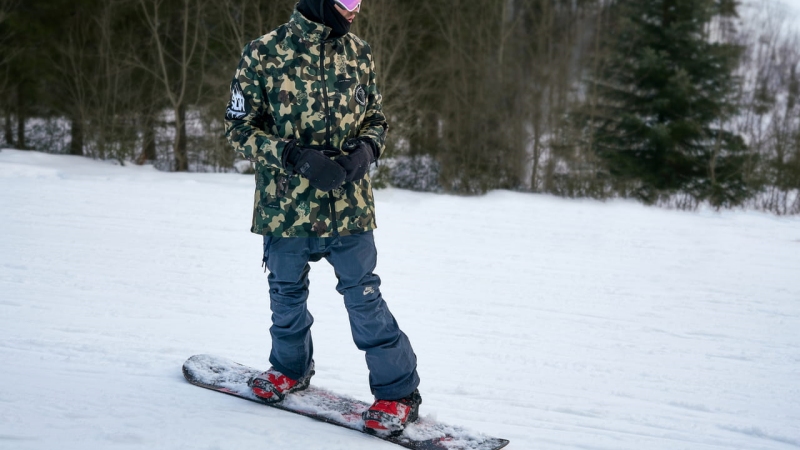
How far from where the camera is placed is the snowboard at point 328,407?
8.35 feet

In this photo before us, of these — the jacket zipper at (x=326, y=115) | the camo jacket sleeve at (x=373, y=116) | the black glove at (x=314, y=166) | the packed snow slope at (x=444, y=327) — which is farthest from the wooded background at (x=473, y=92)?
the black glove at (x=314, y=166)

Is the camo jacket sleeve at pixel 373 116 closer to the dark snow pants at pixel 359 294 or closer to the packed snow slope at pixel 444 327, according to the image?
the dark snow pants at pixel 359 294

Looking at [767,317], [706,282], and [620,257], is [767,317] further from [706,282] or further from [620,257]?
[620,257]

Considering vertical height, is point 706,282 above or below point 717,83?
below

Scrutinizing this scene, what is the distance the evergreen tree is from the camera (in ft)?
48.6

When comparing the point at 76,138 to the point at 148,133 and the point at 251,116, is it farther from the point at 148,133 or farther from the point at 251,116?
the point at 251,116

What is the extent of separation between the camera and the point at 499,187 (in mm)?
13359

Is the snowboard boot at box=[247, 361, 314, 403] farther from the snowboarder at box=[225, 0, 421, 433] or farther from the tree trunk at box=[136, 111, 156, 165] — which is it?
the tree trunk at box=[136, 111, 156, 165]

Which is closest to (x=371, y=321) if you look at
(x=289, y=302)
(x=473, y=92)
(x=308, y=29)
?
(x=289, y=302)

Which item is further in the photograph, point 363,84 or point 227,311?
point 227,311

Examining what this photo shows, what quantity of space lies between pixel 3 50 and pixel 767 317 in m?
Answer: 16.7

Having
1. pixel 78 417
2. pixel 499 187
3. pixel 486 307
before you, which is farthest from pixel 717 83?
pixel 78 417

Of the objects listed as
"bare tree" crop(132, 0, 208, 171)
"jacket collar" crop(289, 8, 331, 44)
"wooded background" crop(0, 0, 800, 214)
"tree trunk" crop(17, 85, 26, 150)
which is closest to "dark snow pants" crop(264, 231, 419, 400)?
"jacket collar" crop(289, 8, 331, 44)

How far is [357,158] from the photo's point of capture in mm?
2500
